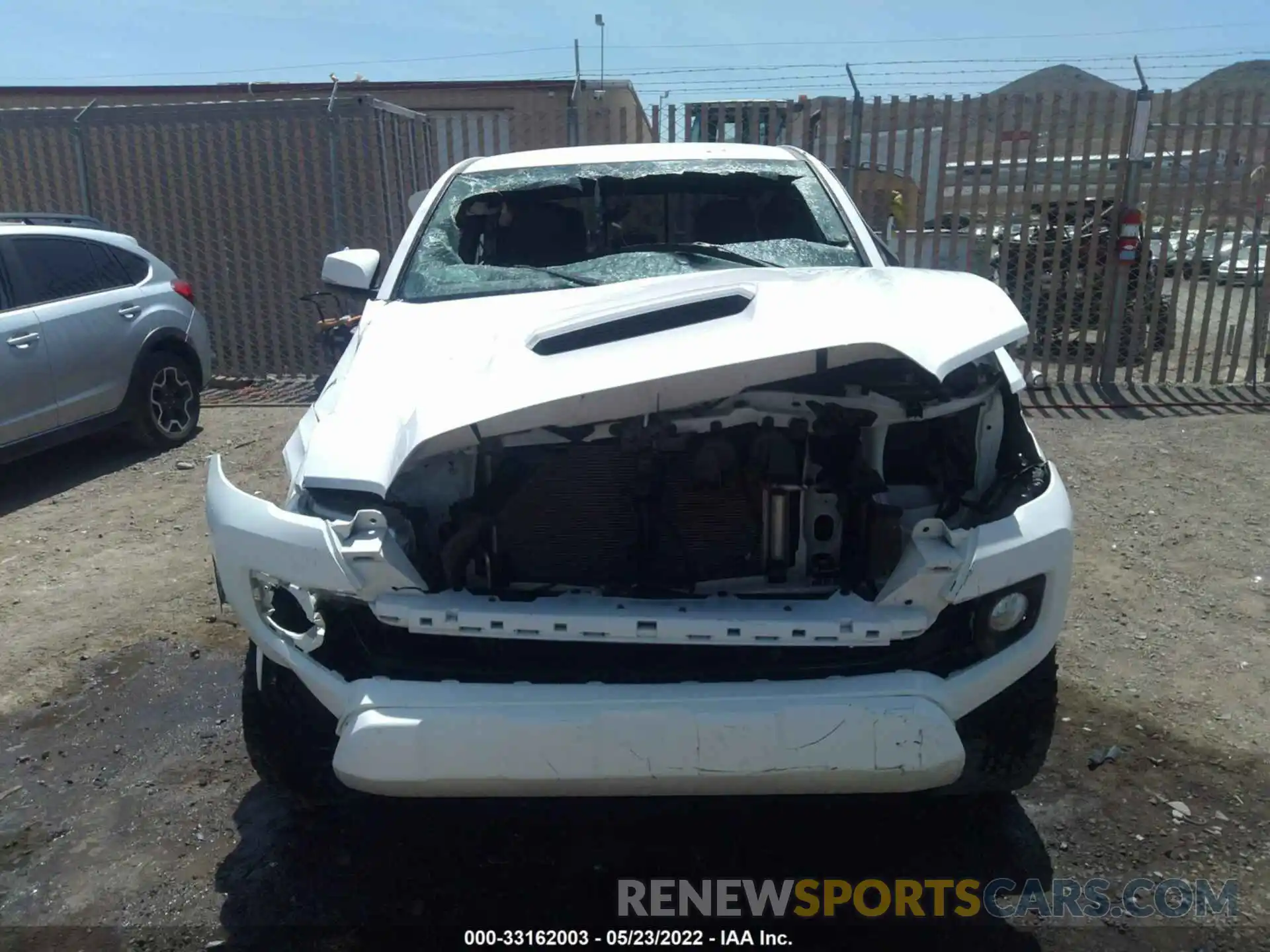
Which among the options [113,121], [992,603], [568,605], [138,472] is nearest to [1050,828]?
[992,603]

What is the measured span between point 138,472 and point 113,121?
446 centimetres

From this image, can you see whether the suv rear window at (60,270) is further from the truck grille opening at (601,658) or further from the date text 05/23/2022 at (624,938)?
the date text 05/23/2022 at (624,938)

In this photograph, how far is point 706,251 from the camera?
3920mm

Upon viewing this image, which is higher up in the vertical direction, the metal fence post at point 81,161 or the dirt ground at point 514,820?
the metal fence post at point 81,161

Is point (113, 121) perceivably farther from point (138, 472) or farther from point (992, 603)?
point (992, 603)

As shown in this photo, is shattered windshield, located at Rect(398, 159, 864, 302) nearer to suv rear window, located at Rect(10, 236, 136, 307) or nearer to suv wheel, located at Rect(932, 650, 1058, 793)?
suv wheel, located at Rect(932, 650, 1058, 793)

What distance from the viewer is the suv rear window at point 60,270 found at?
626 cm

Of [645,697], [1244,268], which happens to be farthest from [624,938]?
[1244,268]

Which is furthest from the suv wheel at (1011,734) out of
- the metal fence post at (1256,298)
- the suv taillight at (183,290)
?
the metal fence post at (1256,298)

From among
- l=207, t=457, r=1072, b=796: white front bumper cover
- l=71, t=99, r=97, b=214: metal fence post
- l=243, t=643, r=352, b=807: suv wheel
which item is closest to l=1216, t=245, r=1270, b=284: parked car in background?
l=207, t=457, r=1072, b=796: white front bumper cover

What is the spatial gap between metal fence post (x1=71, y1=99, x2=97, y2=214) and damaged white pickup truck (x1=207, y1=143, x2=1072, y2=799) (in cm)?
820

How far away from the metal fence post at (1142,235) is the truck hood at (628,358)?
21.1ft

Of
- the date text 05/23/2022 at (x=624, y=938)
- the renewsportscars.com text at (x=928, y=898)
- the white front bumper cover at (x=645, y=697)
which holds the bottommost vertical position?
the date text 05/23/2022 at (x=624, y=938)

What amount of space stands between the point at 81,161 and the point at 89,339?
3986 mm
